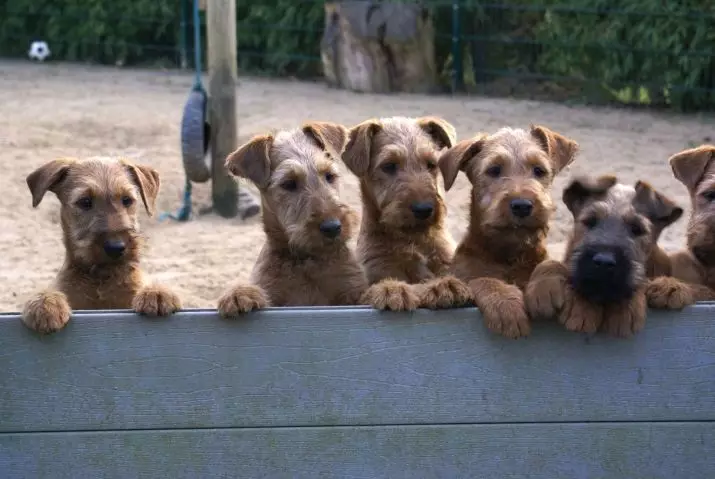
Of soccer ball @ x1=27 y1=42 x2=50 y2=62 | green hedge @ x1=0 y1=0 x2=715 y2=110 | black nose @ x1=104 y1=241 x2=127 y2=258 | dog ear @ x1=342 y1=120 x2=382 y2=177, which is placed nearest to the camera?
black nose @ x1=104 y1=241 x2=127 y2=258

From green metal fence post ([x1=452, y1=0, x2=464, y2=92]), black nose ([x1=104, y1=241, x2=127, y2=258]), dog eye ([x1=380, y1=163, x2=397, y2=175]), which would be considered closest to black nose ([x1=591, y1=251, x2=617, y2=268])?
dog eye ([x1=380, y1=163, x2=397, y2=175])

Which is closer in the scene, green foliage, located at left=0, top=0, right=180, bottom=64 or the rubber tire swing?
the rubber tire swing

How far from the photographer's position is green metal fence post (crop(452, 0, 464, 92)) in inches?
607

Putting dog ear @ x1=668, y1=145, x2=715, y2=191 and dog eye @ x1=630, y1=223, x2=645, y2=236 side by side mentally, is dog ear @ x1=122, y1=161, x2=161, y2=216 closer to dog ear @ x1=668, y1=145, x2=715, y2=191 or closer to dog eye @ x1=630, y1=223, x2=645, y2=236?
dog eye @ x1=630, y1=223, x2=645, y2=236

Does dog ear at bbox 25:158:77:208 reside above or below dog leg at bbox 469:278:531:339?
above

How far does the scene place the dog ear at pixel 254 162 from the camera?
5109 millimetres

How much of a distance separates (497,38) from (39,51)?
27.2 feet

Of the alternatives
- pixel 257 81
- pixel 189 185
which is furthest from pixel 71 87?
pixel 189 185

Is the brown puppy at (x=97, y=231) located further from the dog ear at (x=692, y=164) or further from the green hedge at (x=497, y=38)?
the green hedge at (x=497, y=38)

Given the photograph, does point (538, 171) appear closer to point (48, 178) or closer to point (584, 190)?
point (584, 190)

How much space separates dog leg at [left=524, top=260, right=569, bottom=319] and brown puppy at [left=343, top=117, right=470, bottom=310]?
90 cm

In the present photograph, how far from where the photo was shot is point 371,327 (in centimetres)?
394

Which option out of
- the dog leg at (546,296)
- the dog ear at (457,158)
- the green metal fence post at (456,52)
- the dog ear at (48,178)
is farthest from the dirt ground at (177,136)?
the dog leg at (546,296)

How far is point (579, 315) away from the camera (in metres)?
3.92
